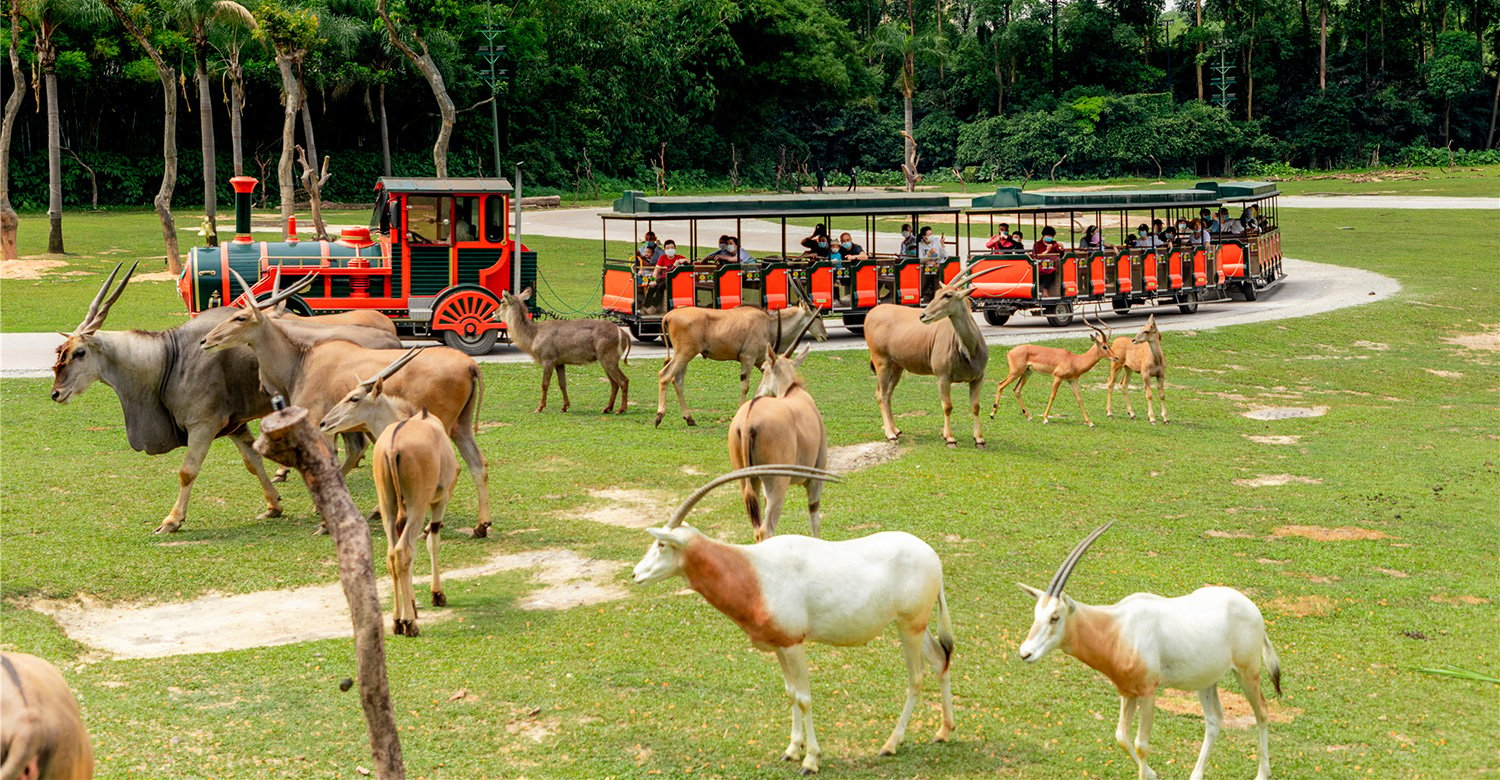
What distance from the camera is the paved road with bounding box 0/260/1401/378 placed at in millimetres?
23859

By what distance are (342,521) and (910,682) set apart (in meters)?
3.76

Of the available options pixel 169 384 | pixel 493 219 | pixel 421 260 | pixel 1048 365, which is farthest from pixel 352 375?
pixel 493 219

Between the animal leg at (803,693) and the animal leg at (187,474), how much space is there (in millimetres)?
7729

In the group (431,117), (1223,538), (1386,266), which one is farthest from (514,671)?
(431,117)

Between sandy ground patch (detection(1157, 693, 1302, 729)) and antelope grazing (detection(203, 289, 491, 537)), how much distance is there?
6.45 m

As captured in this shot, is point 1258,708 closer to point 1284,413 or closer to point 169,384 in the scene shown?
point 169,384

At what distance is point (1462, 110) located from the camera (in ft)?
255

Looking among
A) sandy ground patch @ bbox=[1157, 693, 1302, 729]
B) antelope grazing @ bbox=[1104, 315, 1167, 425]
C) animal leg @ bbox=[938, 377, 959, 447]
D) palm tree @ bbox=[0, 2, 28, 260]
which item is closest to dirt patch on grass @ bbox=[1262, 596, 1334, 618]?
sandy ground patch @ bbox=[1157, 693, 1302, 729]

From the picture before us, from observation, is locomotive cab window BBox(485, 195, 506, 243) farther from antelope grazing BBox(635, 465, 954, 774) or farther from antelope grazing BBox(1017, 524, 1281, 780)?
antelope grazing BBox(1017, 524, 1281, 780)

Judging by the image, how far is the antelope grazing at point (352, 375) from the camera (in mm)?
12836

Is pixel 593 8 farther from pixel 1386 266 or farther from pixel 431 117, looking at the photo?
pixel 1386 266

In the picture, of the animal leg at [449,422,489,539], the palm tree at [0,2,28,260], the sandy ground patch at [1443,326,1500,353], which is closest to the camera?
the animal leg at [449,422,489,539]

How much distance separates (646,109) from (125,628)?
61.7 m

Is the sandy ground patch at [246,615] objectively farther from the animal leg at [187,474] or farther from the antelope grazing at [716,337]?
the antelope grazing at [716,337]
